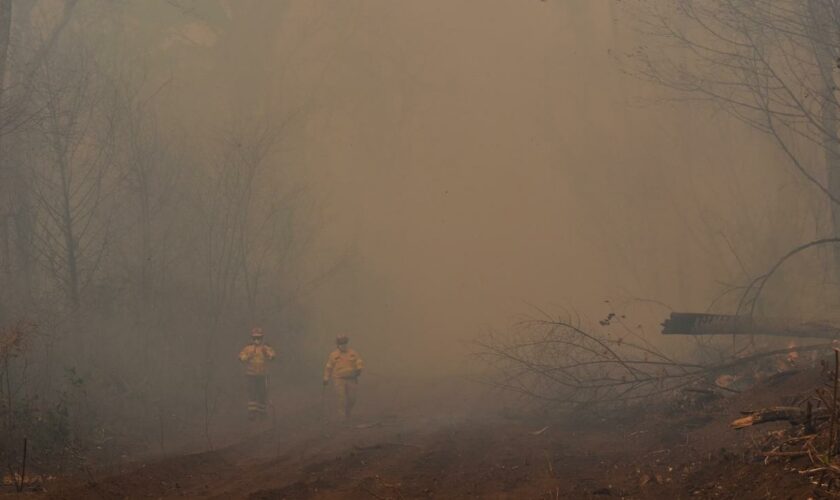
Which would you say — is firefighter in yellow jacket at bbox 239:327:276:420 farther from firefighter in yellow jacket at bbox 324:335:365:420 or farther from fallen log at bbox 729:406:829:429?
fallen log at bbox 729:406:829:429

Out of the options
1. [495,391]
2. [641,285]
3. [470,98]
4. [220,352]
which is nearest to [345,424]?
[495,391]

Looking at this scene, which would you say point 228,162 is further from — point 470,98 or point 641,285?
point 641,285

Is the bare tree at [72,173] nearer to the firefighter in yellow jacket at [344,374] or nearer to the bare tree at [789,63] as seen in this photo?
the firefighter in yellow jacket at [344,374]

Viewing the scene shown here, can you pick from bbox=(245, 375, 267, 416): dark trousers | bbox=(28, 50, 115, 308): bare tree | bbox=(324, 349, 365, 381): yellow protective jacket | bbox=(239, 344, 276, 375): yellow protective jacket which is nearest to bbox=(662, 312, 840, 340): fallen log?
bbox=(324, 349, 365, 381): yellow protective jacket

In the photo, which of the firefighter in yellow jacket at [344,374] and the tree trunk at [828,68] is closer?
the tree trunk at [828,68]

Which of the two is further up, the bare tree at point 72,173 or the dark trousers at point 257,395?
the bare tree at point 72,173

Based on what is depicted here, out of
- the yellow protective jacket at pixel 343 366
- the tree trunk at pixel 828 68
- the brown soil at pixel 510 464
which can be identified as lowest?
the brown soil at pixel 510 464

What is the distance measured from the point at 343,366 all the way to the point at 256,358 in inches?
70.3

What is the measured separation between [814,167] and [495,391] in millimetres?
12419

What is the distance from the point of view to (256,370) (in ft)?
52.4

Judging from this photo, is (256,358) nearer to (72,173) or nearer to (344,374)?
(344,374)

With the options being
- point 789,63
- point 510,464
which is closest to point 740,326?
point 510,464

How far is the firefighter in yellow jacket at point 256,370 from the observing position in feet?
52.3

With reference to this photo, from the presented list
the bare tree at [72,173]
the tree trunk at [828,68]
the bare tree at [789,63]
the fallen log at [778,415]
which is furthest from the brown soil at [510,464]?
the bare tree at [72,173]
